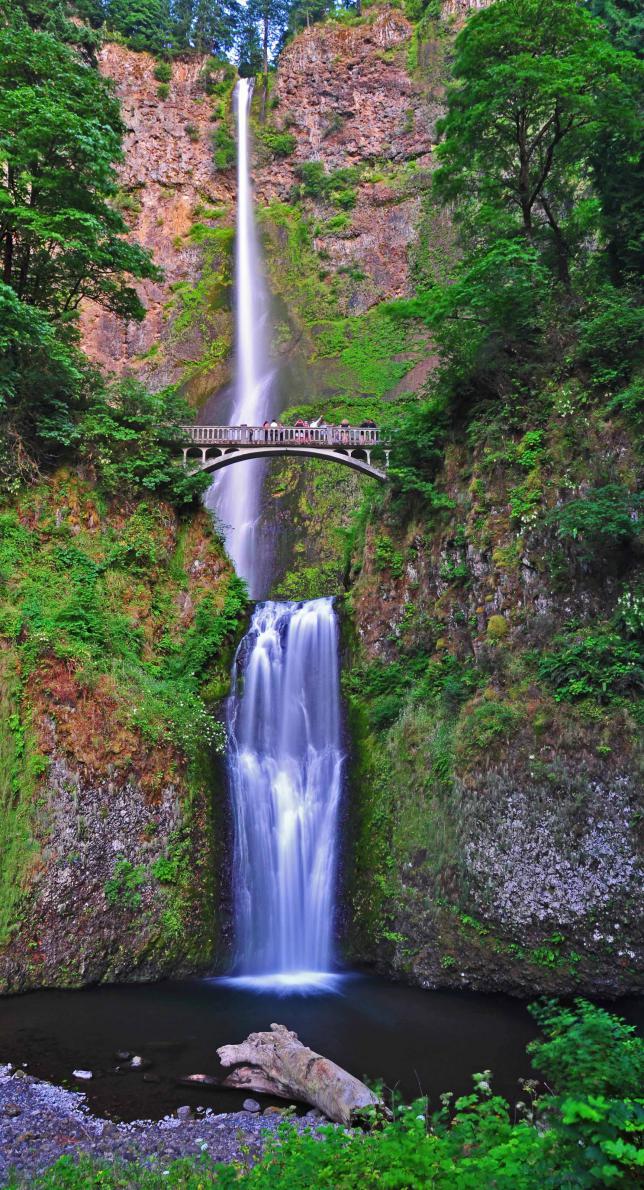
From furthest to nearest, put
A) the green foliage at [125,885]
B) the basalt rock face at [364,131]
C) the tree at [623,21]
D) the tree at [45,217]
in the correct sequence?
the basalt rock face at [364,131]
the tree at [623,21]
the tree at [45,217]
the green foliage at [125,885]

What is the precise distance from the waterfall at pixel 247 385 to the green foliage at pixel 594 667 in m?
13.1

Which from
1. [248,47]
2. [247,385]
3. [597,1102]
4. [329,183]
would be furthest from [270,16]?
[597,1102]

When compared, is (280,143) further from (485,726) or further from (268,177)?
(485,726)

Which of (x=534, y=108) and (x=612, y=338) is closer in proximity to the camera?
(x=612, y=338)

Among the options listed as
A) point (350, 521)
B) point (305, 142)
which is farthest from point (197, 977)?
point (305, 142)

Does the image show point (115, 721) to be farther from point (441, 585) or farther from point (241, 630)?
point (441, 585)

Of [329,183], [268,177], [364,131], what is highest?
[364,131]

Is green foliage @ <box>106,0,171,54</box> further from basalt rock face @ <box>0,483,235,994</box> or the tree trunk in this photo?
basalt rock face @ <box>0,483,235,994</box>

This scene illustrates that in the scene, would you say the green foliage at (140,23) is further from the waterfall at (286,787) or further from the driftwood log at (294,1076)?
the driftwood log at (294,1076)

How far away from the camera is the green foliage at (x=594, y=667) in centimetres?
1040

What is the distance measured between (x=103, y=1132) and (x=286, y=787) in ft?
24.5

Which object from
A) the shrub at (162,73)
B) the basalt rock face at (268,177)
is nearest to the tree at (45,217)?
the basalt rock face at (268,177)

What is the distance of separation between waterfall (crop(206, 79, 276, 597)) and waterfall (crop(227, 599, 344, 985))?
690 centimetres

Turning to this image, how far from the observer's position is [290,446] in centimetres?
1934
